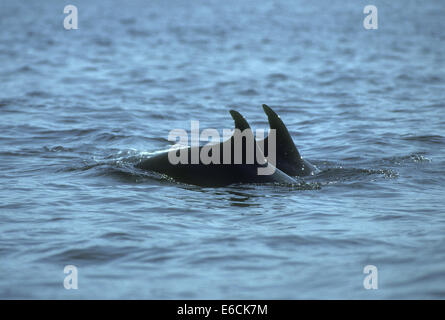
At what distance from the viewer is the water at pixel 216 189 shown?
7.09 m

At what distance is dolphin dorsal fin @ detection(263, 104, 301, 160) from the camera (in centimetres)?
1119

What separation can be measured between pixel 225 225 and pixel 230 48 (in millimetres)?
27790

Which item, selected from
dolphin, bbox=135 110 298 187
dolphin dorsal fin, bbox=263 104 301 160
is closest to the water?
dolphin, bbox=135 110 298 187

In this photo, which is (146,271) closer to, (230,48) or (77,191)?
(77,191)

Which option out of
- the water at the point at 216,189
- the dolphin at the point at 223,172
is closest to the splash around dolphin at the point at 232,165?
the dolphin at the point at 223,172

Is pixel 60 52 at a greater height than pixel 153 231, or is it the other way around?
pixel 60 52

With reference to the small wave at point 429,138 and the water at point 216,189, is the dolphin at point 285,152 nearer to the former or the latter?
the water at point 216,189

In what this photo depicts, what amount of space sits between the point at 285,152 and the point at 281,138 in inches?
10.3

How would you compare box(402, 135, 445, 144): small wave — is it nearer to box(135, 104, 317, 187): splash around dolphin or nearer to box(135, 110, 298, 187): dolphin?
box(135, 104, 317, 187): splash around dolphin

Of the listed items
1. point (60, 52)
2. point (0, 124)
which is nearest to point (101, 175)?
point (0, 124)

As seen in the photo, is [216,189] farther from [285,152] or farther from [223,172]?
[285,152]

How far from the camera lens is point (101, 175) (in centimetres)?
1145

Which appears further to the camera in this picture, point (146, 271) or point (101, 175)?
point (101, 175)

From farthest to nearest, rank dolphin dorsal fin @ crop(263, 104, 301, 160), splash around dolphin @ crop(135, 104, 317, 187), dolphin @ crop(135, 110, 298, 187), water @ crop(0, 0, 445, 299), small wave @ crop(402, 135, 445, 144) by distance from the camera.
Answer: small wave @ crop(402, 135, 445, 144), dolphin dorsal fin @ crop(263, 104, 301, 160), dolphin @ crop(135, 110, 298, 187), splash around dolphin @ crop(135, 104, 317, 187), water @ crop(0, 0, 445, 299)
